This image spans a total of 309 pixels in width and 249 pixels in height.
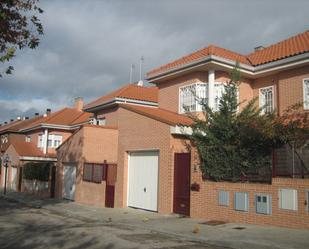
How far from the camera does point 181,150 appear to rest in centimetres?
1784

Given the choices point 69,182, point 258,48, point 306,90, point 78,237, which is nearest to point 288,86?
point 306,90

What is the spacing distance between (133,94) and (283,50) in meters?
10.4

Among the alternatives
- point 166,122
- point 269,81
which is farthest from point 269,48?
point 166,122

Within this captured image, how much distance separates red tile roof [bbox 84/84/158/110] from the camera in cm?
2664

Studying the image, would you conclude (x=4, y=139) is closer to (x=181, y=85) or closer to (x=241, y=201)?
(x=181, y=85)

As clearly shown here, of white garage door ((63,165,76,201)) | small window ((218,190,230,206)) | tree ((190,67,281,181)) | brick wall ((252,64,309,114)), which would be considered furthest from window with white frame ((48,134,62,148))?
small window ((218,190,230,206))

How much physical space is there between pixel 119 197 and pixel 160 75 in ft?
22.2

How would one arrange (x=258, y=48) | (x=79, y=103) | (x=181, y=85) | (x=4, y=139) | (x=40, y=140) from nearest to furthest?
(x=181, y=85) → (x=258, y=48) → (x=40, y=140) → (x=79, y=103) → (x=4, y=139)

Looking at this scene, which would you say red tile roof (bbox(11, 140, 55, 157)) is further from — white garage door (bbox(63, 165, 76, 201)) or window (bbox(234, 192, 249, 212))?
window (bbox(234, 192, 249, 212))

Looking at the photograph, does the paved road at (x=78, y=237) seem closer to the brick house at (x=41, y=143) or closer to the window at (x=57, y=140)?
the brick house at (x=41, y=143)

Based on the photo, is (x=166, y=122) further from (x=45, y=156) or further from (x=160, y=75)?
(x=45, y=156)

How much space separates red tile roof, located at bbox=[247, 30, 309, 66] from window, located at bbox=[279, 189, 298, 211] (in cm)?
770

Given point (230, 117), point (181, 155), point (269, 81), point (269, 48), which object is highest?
point (269, 48)

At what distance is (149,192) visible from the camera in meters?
18.8
